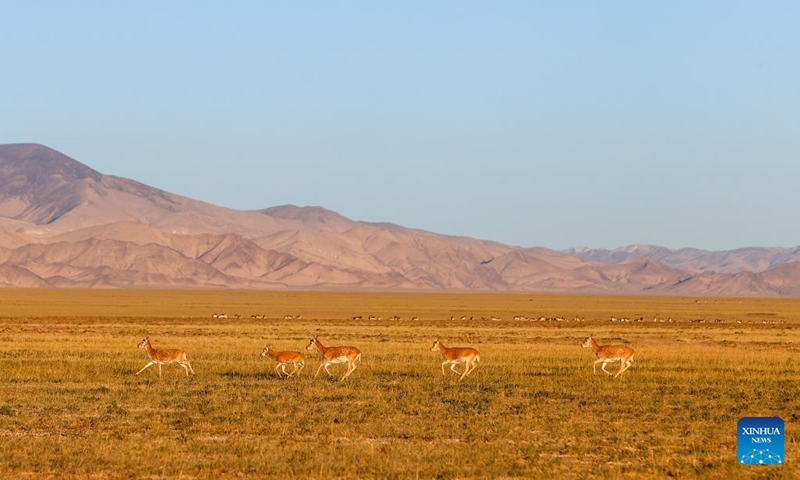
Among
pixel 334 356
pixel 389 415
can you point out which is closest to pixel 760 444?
pixel 389 415

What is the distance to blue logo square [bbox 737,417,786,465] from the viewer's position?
599 inches

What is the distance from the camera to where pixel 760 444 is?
50.2 ft

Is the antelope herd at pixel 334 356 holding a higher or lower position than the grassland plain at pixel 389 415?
higher

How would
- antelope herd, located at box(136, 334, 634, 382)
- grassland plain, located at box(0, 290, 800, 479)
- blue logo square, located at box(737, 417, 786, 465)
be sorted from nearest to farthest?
blue logo square, located at box(737, 417, 786, 465)
grassland plain, located at box(0, 290, 800, 479)
antelope herd, located at box(136, 334, 634, 382)

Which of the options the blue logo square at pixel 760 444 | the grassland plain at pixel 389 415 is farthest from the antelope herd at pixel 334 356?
the blue logo square at pixel 760 444

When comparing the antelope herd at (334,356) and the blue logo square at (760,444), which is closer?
the blue logo square at (760,444)

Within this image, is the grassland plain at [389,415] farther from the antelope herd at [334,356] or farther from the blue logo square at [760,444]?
the antelope herd at [334,356]

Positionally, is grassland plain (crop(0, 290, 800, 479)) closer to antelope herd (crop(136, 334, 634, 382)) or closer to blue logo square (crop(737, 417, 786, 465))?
blue logo square (crop(737, 417, 786, 465))

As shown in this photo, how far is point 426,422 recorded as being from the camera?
19.2 metres

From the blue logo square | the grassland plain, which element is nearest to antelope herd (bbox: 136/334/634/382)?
the grassland plain

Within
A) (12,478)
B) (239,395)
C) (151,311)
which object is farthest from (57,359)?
(151,311)

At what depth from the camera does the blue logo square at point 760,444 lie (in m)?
15.2

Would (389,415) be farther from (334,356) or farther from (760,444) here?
(760,444)

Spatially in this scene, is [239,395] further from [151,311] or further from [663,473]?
[151,311]
